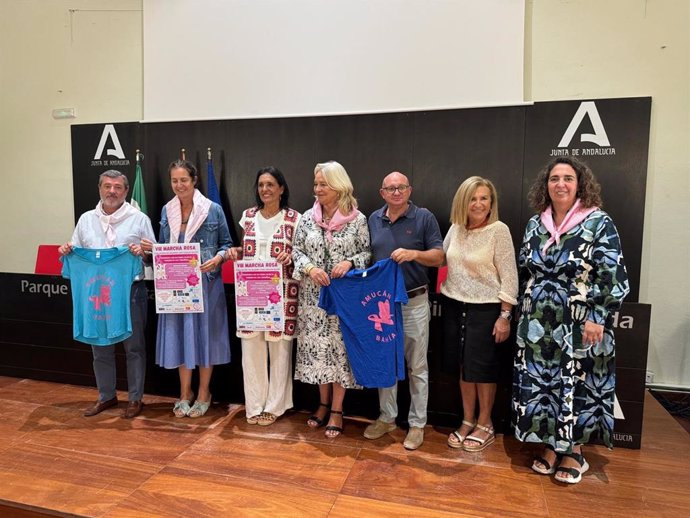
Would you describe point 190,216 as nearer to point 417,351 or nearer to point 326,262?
point 326,262

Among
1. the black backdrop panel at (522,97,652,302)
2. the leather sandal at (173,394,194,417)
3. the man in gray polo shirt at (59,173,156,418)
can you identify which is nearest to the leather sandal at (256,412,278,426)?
the leather sandal at (173,394,194,417)

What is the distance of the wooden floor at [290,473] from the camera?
6.40 ft

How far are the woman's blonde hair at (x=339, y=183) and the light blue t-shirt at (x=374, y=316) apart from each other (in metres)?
0.37

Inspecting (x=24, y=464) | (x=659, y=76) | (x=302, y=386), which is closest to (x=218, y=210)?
(x=302, y=386)

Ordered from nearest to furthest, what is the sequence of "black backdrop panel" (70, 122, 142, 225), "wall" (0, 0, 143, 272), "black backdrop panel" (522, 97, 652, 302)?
1. "black backdrop panel" (522, 97, 652, 302)
2. "black backdrop panel" (70, 122, 142, 225)
3. "wall" (0, 0, 143, 272)

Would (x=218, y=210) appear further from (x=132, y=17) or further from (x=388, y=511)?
(x=132, y=17)

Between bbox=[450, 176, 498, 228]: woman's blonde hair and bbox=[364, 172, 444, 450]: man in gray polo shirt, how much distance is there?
0.14 metres

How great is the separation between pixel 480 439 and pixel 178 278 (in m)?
1.97

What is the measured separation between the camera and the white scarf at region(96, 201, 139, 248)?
9.23 ft

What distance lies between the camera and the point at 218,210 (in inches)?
112

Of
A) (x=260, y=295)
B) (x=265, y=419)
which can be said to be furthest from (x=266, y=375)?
(x=260, y=295)

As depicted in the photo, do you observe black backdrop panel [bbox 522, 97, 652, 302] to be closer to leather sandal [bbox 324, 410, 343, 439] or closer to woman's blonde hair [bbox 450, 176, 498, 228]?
woman's blonde hair [bbox 450, 176, 498, 228]

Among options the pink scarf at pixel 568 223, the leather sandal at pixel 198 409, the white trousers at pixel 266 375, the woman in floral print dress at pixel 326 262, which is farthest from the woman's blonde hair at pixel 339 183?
the leather sandal at pixel 198 409

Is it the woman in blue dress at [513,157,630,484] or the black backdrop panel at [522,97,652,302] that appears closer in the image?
the woman in blue dress at [513,157,630,484]
